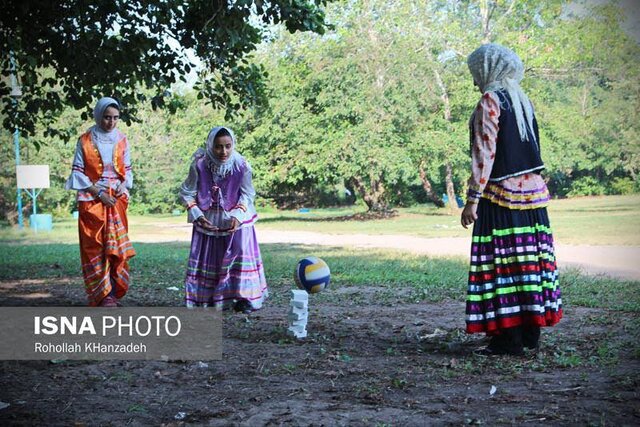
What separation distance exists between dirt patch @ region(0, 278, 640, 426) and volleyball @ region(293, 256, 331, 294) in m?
0.36

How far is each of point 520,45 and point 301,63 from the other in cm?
807

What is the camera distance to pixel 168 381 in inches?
198

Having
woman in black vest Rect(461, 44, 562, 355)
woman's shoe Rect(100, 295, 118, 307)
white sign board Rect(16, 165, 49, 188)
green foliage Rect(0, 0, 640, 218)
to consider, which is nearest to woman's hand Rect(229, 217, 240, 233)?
woman's shoe Rect(100, 295, 118, 307)

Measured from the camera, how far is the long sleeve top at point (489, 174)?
5.43m

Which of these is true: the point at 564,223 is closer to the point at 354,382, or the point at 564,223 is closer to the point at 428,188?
the point at 428,188

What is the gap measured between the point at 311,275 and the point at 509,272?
198 cm

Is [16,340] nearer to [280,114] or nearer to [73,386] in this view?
[73,386]

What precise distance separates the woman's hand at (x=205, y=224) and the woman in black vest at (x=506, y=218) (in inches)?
117

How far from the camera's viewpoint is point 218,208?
7758 millimetres

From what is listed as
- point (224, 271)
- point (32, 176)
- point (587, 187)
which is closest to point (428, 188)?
point (587, 187)

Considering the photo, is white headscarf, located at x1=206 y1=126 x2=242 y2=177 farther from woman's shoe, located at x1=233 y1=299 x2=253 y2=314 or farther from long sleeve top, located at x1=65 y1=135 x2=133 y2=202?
woman's shoe, located at x1=233 y1=299 x2=253 y2=314

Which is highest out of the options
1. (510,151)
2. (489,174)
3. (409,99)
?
(409,99)

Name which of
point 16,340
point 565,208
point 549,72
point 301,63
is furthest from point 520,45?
point 16,340

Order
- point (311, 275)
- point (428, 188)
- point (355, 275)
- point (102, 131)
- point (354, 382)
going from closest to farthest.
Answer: point (354, 382) → point (311, 275) → point (102, 131) → point (355, 275) → point (428, 188)
